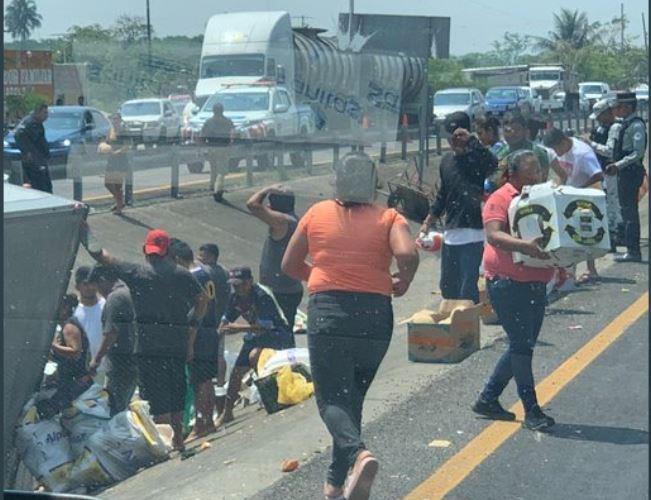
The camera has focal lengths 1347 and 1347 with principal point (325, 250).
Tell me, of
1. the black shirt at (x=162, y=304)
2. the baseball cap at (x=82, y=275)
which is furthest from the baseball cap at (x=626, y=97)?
the baseball cap at (x=82, y=275)

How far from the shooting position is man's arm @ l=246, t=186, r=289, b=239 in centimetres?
803

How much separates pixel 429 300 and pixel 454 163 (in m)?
2.92

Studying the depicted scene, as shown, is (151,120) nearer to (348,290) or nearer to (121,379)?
(121,379)

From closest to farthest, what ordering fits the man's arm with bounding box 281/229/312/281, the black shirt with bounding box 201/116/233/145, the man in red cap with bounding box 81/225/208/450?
1. the man's arm with bounding box 281/229/312/281
2. the man in red cap with bounding box 81/225/208/450
3. the black shirt with bounding box 201/116/233/145

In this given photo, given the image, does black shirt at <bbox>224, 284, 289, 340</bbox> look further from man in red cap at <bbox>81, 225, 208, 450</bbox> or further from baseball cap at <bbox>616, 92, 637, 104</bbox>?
baseball cap at <bbox>616, 92, 637, 104</bbox>

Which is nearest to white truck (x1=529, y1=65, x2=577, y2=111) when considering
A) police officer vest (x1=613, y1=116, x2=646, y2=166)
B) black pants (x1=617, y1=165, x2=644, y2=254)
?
police officer vest (x1=613, y1=116, x2=646, y2=166)

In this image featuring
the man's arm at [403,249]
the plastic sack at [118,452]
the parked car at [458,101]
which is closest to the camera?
the man's arm at [403,249]

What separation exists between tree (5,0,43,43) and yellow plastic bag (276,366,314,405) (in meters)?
2.78

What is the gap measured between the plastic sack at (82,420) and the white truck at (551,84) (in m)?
3.80

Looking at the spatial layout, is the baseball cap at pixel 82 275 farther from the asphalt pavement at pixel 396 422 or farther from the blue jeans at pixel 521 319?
the blue jeans at pixel 521 319

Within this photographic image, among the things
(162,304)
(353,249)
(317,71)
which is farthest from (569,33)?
(317,71)

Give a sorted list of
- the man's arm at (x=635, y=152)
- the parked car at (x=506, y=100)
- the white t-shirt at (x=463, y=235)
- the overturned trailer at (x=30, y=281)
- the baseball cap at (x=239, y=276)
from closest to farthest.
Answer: the overturned trailer at (x=30, y=281) < the white t-shirt at (x=463, y=235) < the baseball cap at (x=239, y=276) < the parked car at (x=506, y=100) < the man's arm at (x=635, y=152)

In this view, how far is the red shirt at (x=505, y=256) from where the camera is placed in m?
6.51

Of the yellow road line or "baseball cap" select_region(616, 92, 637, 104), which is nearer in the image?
the yellow road line
